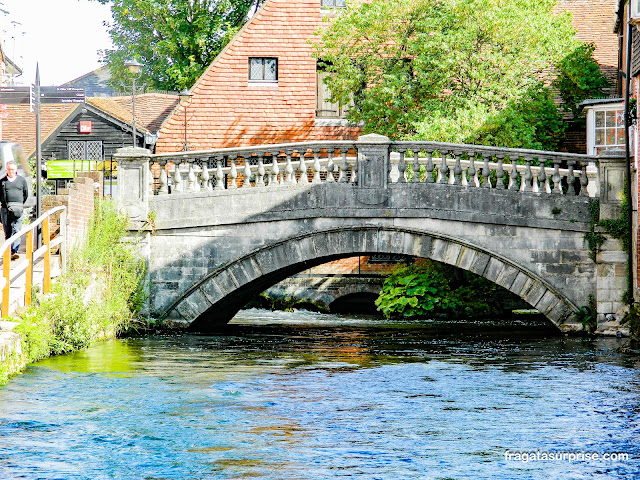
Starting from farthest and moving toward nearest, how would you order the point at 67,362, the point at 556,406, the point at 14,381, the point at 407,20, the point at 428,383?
the point at 407,20, the point at 67,362, the point at 428,383, the point at 14,381, the point at 556,406

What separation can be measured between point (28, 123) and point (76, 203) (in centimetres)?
1650

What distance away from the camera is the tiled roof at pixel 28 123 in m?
30.0

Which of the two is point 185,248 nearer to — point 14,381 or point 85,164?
point 14,381

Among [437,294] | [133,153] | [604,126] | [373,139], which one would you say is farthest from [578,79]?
[133,153]

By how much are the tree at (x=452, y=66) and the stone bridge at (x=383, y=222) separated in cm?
516

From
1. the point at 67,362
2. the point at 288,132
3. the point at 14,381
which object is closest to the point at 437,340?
the point at 67,362

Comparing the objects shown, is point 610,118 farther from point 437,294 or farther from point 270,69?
point 270,69

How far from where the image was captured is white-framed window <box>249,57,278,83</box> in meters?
28.1

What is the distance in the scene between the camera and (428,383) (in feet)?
40.6

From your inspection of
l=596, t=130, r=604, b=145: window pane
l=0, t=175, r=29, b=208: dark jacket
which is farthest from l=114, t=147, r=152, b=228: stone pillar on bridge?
l=596, t=130, r=604, b=145: window pane

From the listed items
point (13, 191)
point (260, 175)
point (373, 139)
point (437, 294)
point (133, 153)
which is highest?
point (373, 139)

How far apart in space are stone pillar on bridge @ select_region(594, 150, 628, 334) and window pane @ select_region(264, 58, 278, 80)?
1321 cm

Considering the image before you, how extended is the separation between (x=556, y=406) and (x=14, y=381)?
5.75 meters

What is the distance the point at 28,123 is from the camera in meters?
31.3
